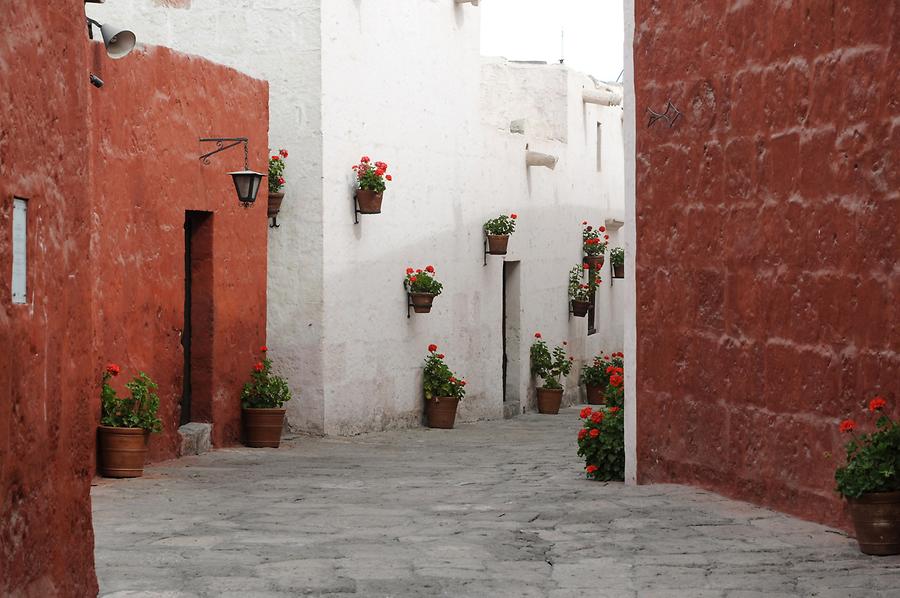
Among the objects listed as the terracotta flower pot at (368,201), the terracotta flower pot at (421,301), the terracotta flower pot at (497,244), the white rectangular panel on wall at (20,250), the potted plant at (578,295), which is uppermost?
the terracotta flower pot at (368,201)

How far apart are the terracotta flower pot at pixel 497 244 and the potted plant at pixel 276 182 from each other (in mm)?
4811

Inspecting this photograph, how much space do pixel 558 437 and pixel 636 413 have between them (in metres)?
5.56

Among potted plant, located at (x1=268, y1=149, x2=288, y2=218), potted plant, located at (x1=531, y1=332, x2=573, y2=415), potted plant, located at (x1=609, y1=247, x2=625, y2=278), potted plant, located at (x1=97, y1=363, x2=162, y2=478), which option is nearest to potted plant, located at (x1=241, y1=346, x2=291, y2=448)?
potted plant, located at (x1=268, y1=149, x2=288, y2=218)

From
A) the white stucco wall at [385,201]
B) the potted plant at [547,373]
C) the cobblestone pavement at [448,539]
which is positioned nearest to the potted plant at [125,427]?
the cobblestone pavement at [448,539]

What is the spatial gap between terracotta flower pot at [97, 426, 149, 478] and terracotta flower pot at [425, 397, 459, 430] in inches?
262

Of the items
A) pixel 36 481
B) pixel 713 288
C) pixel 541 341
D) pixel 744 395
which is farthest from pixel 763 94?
pixel 541 341

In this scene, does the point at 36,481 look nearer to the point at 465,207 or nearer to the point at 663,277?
the point at 663,277

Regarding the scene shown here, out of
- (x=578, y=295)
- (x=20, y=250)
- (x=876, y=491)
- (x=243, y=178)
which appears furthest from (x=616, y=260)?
(x=20, y=250)

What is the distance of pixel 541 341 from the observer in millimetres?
20109

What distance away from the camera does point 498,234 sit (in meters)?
17.9

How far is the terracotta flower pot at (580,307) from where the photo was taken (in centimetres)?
2166

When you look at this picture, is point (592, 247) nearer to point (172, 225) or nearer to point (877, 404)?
point (172, 225)

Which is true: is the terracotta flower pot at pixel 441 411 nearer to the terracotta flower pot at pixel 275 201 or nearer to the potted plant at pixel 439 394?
the potted plant at pixel 439 394

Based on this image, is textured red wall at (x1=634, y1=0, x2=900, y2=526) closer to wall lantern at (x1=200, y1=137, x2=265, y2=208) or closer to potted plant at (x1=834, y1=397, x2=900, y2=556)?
potted plant at (x1=834, y1=397, x2=900, y2=556)
